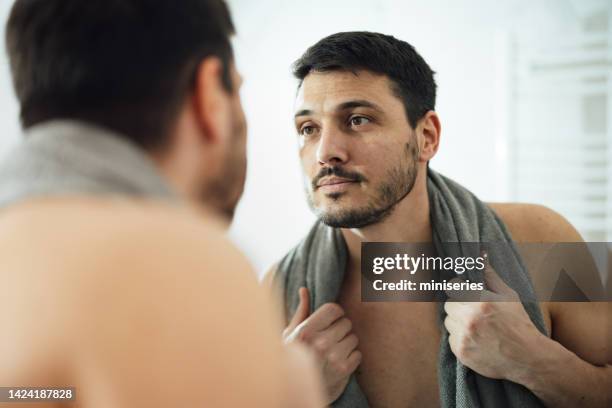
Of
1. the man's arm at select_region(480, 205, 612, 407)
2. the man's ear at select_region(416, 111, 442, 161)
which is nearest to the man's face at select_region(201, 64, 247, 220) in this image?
the man's ear at select_region(416, 111, 442, 161)

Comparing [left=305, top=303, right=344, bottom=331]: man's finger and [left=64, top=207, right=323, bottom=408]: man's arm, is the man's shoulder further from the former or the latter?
[left=64, top=207, right=323, bottom=408]: man's arm

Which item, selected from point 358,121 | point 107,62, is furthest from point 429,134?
point 107,62

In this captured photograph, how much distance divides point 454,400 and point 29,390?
660 millimetres

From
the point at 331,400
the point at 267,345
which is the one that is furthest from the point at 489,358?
the point at 267,345

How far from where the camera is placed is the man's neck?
908mm

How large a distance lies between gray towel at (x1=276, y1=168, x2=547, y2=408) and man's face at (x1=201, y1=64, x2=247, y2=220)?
41 centimetres

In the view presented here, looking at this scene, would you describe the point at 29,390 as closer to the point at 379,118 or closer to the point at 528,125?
the point at 379,118

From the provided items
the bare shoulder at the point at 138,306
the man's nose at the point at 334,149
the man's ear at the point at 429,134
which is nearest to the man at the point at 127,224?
the bare shoulder at the point at 138,306

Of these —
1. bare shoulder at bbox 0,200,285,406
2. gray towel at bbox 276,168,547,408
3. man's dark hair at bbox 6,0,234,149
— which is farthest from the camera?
gray towel at bbox 276,168,547,408

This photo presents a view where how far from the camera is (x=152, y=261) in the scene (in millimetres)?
345

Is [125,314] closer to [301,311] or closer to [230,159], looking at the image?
[230,159]

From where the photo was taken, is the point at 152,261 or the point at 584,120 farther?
the point at 584,120

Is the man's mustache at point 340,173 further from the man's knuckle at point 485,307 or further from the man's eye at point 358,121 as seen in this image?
the man's knuckle at point 485,307

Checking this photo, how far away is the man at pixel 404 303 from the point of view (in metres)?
0.84
